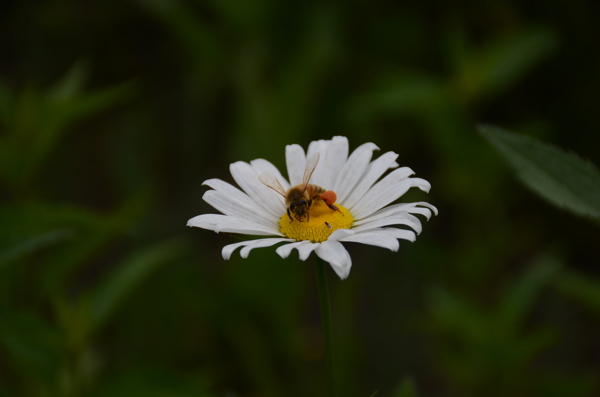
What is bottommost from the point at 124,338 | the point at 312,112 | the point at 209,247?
the point at 124,338

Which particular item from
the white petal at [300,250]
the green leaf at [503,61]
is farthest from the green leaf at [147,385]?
the green leaf at [503,61]

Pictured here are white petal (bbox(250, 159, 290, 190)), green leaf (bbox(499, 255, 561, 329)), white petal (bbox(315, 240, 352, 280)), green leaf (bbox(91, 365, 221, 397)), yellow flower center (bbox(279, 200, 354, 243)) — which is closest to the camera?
white petal (bbox(315, 240, 352, 280))

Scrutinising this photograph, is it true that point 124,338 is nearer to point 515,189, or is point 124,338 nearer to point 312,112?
point 312,112

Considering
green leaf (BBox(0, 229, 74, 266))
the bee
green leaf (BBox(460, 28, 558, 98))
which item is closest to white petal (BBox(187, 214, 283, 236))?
the bee

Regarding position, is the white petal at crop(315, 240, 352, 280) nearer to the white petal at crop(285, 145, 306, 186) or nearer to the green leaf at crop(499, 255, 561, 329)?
the white petal at crop(285, 145, 306, 186)

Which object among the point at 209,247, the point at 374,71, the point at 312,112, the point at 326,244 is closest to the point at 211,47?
the point at 312,112
